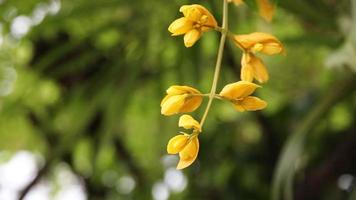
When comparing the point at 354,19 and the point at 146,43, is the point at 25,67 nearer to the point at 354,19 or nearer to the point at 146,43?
the point at 146,43

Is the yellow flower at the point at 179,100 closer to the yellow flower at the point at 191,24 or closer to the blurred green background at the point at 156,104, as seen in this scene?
the yellow flower at the point at 191,24

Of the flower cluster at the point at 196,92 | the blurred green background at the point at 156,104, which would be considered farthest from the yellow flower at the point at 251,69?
the blurred green background at the point at 156,104

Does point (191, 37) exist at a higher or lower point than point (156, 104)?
lower

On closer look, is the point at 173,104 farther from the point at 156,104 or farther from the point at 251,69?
the point at 156,104

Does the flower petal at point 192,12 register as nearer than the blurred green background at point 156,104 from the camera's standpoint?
Yes

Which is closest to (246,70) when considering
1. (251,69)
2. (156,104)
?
(251,69)
